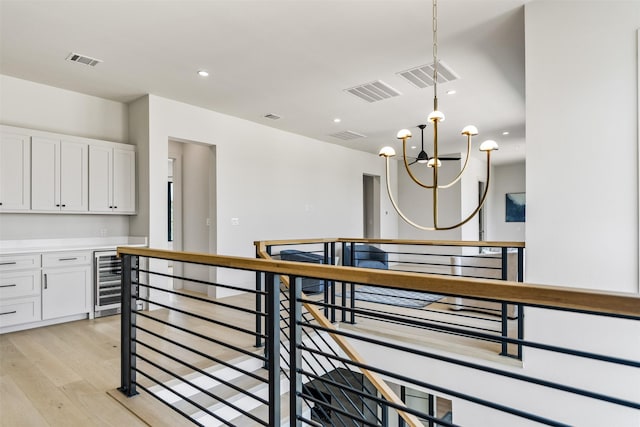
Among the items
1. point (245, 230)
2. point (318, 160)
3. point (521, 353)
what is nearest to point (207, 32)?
point (245, 230)

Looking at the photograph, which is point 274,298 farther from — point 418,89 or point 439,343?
point 418,89

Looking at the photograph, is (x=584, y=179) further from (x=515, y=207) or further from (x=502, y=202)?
(x=502, y=202)

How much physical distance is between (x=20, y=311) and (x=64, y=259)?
2.08 feet

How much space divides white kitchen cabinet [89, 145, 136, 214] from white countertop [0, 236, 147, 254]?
41cm

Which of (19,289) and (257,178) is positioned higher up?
(257,178)

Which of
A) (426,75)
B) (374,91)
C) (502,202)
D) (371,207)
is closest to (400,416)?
(426,75)

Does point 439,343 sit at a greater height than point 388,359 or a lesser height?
greater

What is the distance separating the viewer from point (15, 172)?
4031 millimetres

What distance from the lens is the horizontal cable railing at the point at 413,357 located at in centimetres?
97

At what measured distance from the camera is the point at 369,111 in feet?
18.1

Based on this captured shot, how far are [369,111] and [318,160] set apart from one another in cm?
212

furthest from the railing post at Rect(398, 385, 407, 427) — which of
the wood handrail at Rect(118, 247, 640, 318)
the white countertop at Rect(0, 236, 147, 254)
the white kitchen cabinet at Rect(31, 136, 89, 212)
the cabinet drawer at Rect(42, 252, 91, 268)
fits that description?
the white kitchen cabinet at Rect(31, 136, 89, 212)

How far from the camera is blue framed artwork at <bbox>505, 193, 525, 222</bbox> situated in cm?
1040

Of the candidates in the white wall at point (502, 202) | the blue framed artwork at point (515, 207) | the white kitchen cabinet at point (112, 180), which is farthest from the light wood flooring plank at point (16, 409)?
the blue framed artwork at point (515, 207)
